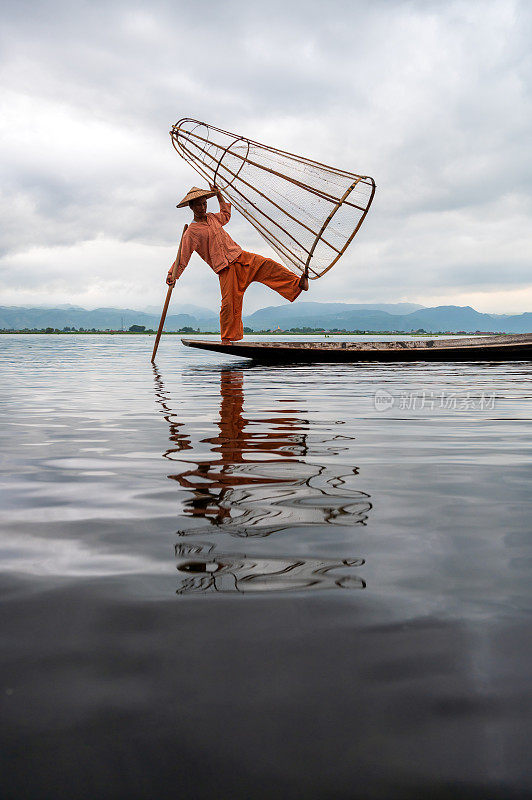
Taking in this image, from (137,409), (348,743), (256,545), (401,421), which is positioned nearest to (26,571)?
(256,545)

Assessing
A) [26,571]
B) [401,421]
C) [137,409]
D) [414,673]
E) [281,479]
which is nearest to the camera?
[414,673]

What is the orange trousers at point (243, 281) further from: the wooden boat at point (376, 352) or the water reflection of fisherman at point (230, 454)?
the water reflection of fisherman at point (230, 454)

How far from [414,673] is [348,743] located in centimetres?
32

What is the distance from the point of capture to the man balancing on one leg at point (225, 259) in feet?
50.2

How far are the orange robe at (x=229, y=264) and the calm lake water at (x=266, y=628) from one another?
11790 mm

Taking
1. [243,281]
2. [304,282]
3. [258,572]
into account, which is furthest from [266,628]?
[243,281]

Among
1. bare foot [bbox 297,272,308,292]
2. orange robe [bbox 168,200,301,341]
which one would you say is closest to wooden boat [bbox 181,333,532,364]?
orange robe [bbox 168,200,301,341]

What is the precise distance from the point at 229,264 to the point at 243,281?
601 millimetres

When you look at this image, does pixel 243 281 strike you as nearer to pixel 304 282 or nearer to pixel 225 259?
pixel 225 259

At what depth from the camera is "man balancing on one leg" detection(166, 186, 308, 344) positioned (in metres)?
15.3

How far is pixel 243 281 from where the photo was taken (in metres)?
16.0

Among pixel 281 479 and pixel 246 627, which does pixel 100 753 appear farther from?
pixel 281 479

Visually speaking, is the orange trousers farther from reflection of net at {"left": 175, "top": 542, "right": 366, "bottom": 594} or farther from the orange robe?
reflection of net at {"left": 175, "top": 542, "right": 366, "bottom": 594}

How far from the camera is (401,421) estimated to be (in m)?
6.25
